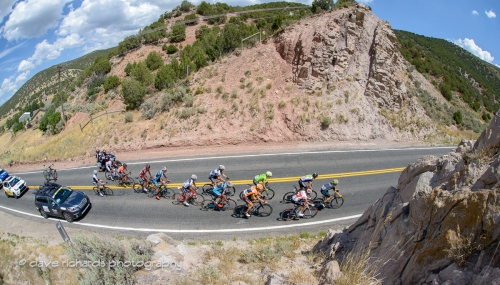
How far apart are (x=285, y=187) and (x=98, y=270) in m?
9.89

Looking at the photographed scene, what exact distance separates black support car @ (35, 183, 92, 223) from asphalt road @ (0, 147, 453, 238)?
0.49 meters

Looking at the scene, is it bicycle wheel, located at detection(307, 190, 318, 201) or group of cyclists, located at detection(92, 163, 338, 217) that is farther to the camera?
bicycle wheel, located at detection(307, 190, 318, 201)

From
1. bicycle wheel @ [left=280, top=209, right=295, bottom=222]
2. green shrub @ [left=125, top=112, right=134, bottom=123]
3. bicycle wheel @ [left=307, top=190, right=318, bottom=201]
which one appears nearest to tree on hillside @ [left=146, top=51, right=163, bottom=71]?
green shrub @ [left=125, top=112, right=134, bottom=123]

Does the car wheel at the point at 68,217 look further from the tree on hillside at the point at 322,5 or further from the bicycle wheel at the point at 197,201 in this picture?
the tree on hillside at the point at 322,5

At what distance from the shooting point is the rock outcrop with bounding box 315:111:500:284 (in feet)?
12.8

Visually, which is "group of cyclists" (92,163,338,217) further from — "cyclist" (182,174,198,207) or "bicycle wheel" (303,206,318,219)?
"bicycle wheel" (303,206,318,219)


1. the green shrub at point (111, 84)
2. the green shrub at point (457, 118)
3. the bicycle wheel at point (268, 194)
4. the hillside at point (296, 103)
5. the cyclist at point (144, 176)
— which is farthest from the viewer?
the green shrub at point (111, 84)

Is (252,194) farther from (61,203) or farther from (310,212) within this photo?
(61,203)

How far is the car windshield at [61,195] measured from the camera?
15.2m

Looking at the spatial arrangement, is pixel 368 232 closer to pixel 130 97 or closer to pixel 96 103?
pixel 130 97

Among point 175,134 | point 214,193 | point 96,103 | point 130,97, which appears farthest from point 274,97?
point 96,103

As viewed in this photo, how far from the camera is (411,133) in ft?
76.4

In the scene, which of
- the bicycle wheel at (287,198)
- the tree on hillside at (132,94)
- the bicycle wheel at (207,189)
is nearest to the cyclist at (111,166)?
the bicycle wheel at (207,189)

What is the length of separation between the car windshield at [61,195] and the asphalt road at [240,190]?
1.46 meters
